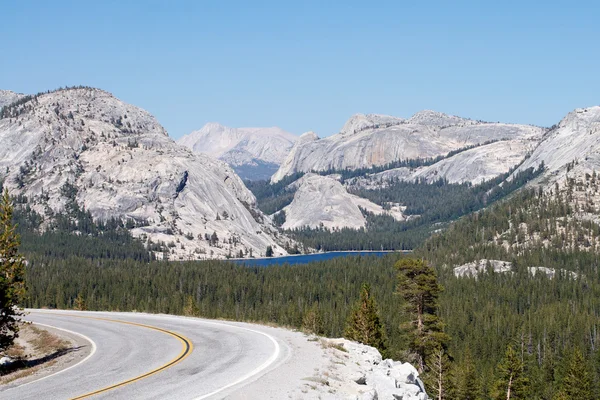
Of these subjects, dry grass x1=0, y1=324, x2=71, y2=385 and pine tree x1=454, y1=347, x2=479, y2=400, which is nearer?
dry grass x1=0, y1=324, x2=71, y2=385

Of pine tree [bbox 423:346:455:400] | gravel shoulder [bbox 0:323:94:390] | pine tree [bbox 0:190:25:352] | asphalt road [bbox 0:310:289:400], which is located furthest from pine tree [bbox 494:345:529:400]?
pine tree [bbox 0:190:25:352]

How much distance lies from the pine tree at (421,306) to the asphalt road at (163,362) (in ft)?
108

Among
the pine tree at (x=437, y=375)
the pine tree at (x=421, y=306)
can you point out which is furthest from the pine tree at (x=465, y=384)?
the pine tree at (x=421, y=306)

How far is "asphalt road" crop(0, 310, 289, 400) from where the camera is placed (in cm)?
2369

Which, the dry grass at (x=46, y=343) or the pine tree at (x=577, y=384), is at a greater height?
the dry grass at (x=46, y=343)

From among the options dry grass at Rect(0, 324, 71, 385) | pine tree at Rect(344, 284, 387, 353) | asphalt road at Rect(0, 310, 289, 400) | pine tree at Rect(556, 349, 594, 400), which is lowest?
pine tree at Rect(556, 349, 594, 400)

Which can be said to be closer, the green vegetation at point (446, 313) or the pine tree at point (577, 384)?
the green vegetation at point (446, 313)

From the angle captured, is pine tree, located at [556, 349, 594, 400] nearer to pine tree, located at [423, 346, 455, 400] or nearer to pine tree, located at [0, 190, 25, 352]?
pine tree, located at [423, 346, 455, 400]

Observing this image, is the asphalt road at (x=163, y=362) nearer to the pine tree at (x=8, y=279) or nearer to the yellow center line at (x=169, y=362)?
the yellow center line at (x=169, y=362)

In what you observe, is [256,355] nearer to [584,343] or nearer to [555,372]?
[555,372]

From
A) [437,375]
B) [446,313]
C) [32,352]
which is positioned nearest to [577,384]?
[437,375]

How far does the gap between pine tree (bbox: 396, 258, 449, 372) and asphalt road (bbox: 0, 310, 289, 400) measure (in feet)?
108

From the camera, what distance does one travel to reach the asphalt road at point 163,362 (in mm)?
23688

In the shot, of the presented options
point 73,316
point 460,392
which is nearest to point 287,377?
point 73,316
